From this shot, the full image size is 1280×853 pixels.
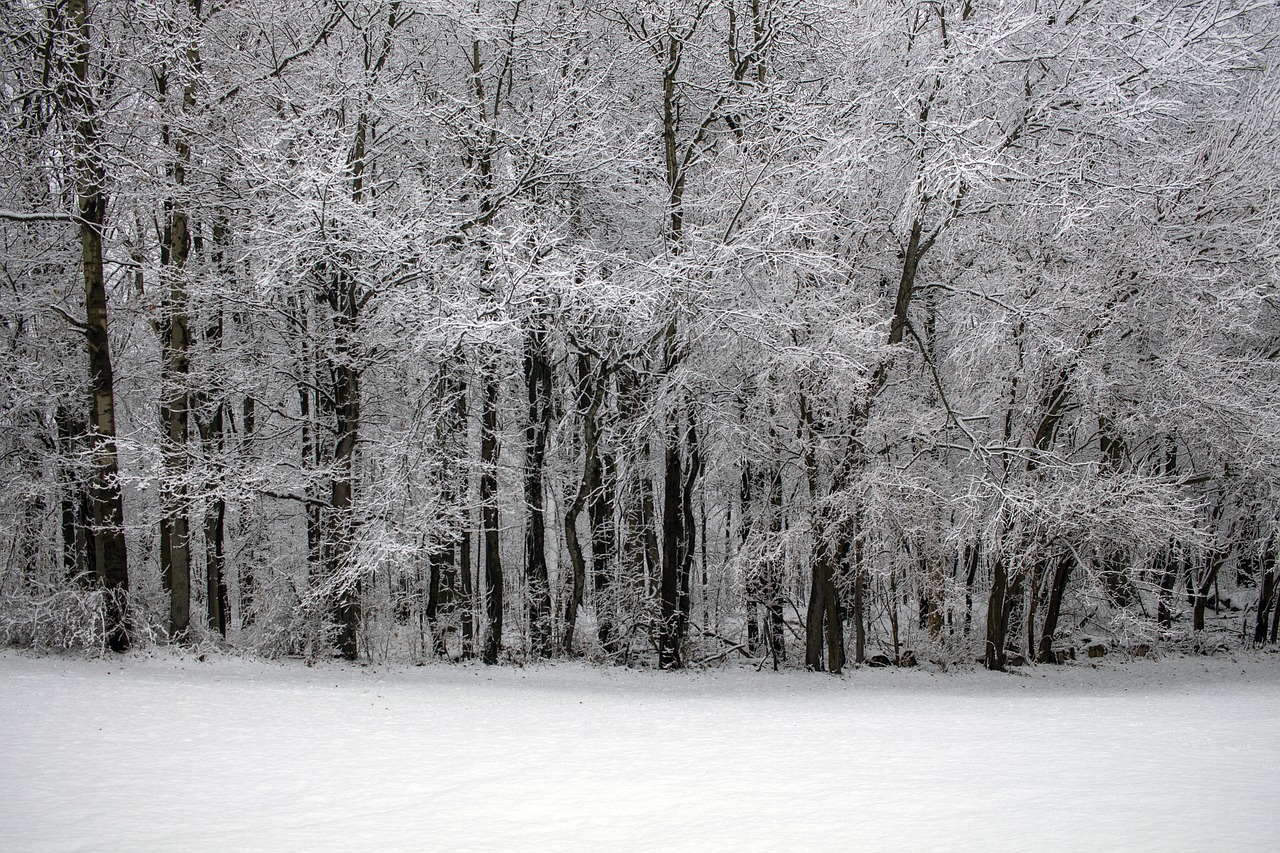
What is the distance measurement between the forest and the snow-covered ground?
2675 millimetres

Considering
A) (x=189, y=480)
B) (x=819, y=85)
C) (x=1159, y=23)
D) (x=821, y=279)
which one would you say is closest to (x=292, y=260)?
(x=189, y=480)

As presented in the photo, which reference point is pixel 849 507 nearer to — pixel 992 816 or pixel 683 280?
pixel 683 280

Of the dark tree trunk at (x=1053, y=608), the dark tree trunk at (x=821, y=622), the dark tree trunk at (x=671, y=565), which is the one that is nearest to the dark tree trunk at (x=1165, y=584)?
the dark tree trunk at (x=1053, y=608)

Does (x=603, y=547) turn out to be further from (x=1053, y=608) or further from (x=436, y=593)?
(x=1053, y=608)

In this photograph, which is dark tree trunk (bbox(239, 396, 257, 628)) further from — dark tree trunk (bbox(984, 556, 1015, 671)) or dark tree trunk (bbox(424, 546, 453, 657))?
dark tree trunk (bbox(984, 556, 1015, 671))

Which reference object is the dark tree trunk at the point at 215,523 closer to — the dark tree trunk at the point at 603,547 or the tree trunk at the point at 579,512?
the tree trunk at the point at 579,512

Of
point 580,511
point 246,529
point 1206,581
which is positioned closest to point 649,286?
point 580,511

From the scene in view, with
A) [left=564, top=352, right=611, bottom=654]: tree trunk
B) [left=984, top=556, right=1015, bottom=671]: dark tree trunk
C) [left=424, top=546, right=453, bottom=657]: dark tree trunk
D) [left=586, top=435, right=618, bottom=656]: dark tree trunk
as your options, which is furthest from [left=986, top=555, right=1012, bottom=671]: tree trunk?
[left=424, top=546, right=453, bottom=657]: dark tree trunk

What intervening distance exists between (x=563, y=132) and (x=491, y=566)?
762 centimetres

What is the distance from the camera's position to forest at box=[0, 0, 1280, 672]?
1232 cm

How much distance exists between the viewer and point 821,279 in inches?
535

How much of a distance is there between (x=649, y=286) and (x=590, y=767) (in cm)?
772

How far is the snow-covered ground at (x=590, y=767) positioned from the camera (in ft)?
16.4

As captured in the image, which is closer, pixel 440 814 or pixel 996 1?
pixel 440 814
